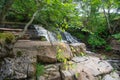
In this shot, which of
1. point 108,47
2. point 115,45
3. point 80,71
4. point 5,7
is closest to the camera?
point 5,7

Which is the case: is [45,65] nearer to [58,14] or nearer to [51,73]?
[51,73]

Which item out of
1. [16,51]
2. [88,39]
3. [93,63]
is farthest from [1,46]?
[88,39]

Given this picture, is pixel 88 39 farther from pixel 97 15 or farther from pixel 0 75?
pixel 0 75

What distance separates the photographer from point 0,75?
486cm

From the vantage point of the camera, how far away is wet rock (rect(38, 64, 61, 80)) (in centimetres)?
545

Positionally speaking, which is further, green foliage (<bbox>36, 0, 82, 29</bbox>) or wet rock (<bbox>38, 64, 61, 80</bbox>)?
wet rock (<bbox>38, 64, 61, 80</bbox>)

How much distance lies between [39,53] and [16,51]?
693 millimetres

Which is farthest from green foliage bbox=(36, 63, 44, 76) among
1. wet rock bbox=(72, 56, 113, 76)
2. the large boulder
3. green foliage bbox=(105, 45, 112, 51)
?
green foliage bbox=(105, 45, 112, 51)

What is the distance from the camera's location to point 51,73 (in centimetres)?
558

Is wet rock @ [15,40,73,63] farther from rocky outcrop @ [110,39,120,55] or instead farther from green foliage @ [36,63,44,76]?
rocky outcrop @ [110,39,120,55]

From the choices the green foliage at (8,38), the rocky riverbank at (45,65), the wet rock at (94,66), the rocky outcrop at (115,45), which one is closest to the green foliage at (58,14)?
the rocky riverbank at (45,65)

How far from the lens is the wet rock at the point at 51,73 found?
17.9 feet

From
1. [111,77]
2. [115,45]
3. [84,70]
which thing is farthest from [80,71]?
[115,45]

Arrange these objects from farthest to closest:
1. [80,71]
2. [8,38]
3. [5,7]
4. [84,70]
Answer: [84,70] < [80,71] < [5,7] < [8,38]
